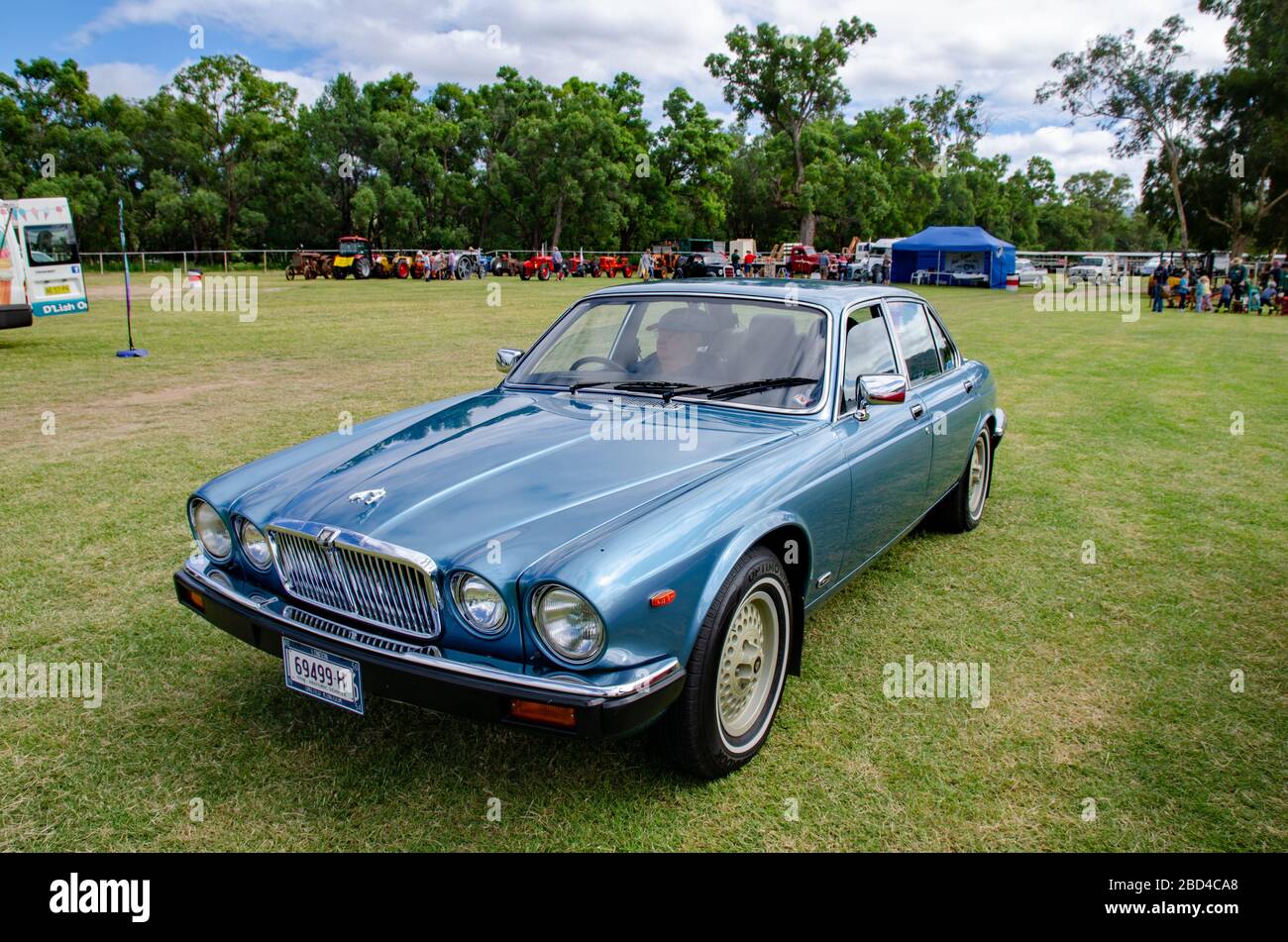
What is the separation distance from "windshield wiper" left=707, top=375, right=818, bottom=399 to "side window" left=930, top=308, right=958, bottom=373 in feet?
5.76

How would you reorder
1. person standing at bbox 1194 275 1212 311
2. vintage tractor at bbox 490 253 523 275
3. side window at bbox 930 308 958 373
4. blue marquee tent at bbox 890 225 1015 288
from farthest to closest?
vintage tractor at bbox 490 253 523 275, blue marquee tent at bbox 890 225 1015 288, person standing at bbox 1194 275 1212 311, side window at bbox 930 308 958 373

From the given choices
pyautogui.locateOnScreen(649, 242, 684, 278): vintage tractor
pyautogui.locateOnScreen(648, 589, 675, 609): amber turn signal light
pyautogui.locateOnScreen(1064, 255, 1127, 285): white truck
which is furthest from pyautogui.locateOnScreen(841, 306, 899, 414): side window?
pyautogui.locateOnScreen(1064, 255, 1127, 285): white truck

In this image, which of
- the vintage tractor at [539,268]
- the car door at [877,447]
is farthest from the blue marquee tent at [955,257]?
the car door at [877,447]

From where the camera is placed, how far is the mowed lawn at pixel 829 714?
2.66 metres

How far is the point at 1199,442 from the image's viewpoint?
7.87 meters

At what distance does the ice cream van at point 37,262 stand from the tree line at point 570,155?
37218 mm

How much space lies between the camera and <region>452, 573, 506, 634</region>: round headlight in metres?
2.41

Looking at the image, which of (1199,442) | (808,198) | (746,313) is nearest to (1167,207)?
(808,198)

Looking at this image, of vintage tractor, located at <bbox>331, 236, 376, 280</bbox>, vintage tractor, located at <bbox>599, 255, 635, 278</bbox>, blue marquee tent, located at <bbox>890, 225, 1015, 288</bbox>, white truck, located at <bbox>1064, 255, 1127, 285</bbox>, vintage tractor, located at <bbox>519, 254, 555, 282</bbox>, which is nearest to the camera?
vintage tractor, located at <bbox>331, 236, 376, 280</bbox>

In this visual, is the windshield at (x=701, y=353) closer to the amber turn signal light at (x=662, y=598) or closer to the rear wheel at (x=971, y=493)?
the amber turn signal light at (x=662, y=598)

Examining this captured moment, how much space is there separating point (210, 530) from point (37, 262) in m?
14.7

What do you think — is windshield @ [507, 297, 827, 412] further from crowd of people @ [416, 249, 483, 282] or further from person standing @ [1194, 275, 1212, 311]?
crowd of people @ [416, 249, 483, 282]
